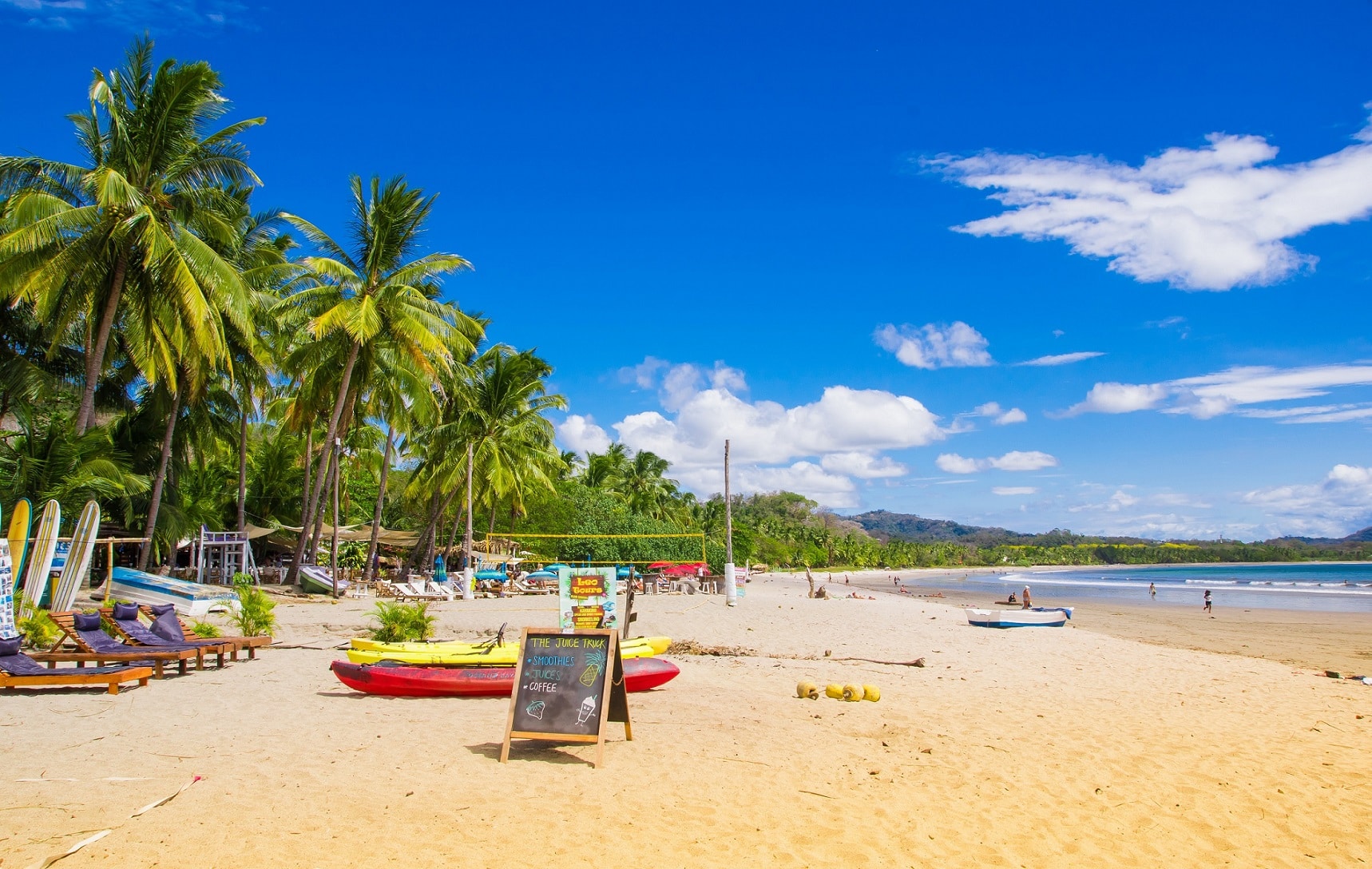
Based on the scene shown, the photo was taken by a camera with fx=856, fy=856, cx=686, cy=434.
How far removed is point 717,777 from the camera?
19.5ft

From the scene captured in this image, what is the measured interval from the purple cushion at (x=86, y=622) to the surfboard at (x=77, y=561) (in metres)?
3.42

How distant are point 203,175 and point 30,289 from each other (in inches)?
151

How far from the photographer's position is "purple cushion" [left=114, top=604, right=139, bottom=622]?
10.2 m

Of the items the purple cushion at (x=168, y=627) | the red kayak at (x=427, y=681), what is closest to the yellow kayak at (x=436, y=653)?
the red kayak at (x=427, y=681)

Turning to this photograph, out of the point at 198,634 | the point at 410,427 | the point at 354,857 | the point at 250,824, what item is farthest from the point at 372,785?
the point at 410,427

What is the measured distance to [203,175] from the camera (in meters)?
17.1

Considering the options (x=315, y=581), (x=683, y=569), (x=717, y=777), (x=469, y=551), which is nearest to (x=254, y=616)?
(x=717, y=777)

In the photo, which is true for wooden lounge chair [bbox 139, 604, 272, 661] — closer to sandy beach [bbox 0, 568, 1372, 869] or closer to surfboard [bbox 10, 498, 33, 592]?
sandy beach [bbox 0, 568, 1372, 869]

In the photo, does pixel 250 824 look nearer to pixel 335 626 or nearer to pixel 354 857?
pixel 354 857

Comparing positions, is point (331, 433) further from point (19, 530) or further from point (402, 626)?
point (402, 626)

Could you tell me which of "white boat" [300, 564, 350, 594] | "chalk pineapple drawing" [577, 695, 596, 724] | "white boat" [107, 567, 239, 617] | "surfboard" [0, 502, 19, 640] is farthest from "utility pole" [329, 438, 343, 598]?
"chalk pineapple drawing" [577, 695, 596, 724]

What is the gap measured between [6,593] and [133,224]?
7839 mm

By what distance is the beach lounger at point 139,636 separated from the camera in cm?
998

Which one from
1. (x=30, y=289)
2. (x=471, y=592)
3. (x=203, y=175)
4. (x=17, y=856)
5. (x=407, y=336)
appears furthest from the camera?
(x=471, y=592)
